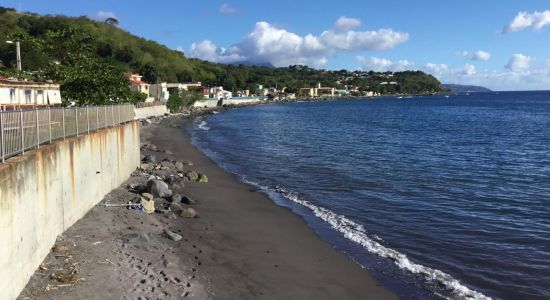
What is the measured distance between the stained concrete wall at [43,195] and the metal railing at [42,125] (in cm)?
30

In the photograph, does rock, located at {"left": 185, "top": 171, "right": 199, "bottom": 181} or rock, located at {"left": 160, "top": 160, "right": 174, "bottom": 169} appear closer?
rock, located at {"left": 185, "top": 171, "right": 199, "bottom": 181}

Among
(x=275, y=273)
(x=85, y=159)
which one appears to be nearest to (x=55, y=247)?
(x=85, y=159)

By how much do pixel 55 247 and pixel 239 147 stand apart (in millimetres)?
35218

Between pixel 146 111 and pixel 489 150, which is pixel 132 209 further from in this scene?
pixel 146 111

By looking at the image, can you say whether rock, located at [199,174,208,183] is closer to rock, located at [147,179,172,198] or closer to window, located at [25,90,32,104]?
rock, located at [147,179,172,198]

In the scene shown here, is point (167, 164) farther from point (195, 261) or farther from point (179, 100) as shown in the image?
point (179, 100)

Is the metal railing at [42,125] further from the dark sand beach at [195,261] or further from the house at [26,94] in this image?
the house at [26,94]

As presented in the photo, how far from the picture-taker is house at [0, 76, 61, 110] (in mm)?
24333

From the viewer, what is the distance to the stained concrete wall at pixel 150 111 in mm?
74375

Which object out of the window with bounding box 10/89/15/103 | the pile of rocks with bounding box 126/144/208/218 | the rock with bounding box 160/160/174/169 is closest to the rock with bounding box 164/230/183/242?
the pile of rocks with bounding box 126/144/208/218

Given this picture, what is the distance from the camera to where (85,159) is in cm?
1513

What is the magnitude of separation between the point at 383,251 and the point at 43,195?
30.8 ft

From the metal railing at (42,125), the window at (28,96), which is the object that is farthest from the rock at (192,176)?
the window at (28,96)

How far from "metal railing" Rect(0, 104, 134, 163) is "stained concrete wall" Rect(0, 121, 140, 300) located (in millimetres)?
297
